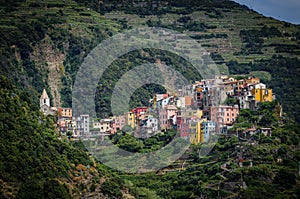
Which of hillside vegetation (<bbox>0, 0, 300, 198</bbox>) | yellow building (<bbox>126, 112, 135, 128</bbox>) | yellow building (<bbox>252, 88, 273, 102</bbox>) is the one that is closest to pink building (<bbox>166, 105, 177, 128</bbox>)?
hillside vegetation (<bbox>0, 0, 300, 198</bbox>)

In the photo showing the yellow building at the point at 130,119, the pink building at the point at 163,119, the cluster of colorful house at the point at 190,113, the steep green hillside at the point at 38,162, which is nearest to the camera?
the steep green hillside at the point at 38,162

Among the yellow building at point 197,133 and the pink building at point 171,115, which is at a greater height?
the pink building at point 171,115

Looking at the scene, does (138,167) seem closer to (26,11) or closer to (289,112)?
(289,112)

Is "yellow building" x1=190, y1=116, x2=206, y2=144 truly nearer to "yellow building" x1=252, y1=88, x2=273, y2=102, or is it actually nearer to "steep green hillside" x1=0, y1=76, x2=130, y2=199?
"yellow building" x1=252, y1=88, x2=273, y2=102

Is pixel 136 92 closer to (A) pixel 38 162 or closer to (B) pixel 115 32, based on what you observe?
(B) pixel 115 32

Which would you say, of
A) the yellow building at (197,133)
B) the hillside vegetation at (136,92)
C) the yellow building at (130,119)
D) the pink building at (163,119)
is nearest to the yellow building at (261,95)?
the hillside vegetation at (136,92)

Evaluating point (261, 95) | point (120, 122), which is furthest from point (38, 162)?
point (261, 95)

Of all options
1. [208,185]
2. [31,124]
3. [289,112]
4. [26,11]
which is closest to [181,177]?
[208,185]

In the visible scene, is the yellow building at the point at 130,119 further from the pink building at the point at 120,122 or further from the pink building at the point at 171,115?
the pink building at the point at 171,115
